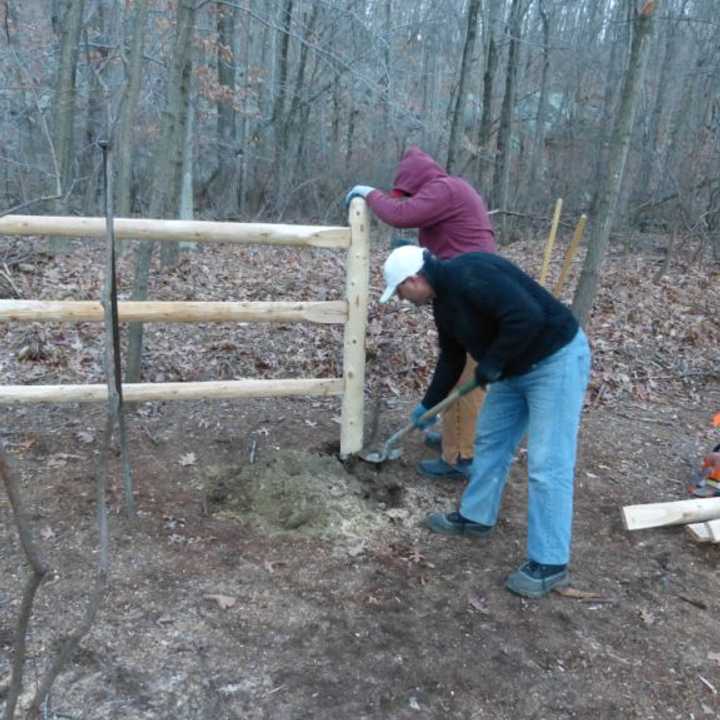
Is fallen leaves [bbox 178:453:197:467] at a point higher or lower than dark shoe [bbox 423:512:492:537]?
lower

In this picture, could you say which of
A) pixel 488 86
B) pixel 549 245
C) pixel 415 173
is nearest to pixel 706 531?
pixel 415 173

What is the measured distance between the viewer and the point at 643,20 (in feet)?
17.4

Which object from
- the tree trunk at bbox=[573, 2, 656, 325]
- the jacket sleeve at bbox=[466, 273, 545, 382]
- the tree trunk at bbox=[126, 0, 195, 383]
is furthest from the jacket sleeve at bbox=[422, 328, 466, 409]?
the tree trunk at bbox=[573, 2, 656, 325]

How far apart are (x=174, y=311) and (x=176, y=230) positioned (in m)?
0.45

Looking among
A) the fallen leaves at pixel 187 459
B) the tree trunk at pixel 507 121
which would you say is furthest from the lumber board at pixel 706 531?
the tree trunk at pixel 507 121

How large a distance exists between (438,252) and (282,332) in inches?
116

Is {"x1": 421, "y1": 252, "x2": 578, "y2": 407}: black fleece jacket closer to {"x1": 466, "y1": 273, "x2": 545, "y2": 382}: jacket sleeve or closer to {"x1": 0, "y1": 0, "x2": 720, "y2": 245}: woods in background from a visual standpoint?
{"x1": 466, "y1": 273, "x2": 545, "y2": 382}: jacket sleeve

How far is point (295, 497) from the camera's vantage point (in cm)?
405

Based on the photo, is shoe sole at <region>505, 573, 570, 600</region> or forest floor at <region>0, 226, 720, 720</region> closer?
forest floor at <region>0, 226, 720, 720</region>

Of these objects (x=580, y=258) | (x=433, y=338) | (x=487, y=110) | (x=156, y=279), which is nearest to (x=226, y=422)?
(x=433, y=338)

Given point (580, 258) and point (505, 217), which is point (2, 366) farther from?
point (505, 217)

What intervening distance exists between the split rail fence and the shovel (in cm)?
33

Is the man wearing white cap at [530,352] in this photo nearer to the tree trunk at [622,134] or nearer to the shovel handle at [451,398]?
the shovel handle at [451,398]

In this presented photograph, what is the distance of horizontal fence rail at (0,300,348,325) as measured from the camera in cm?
377
